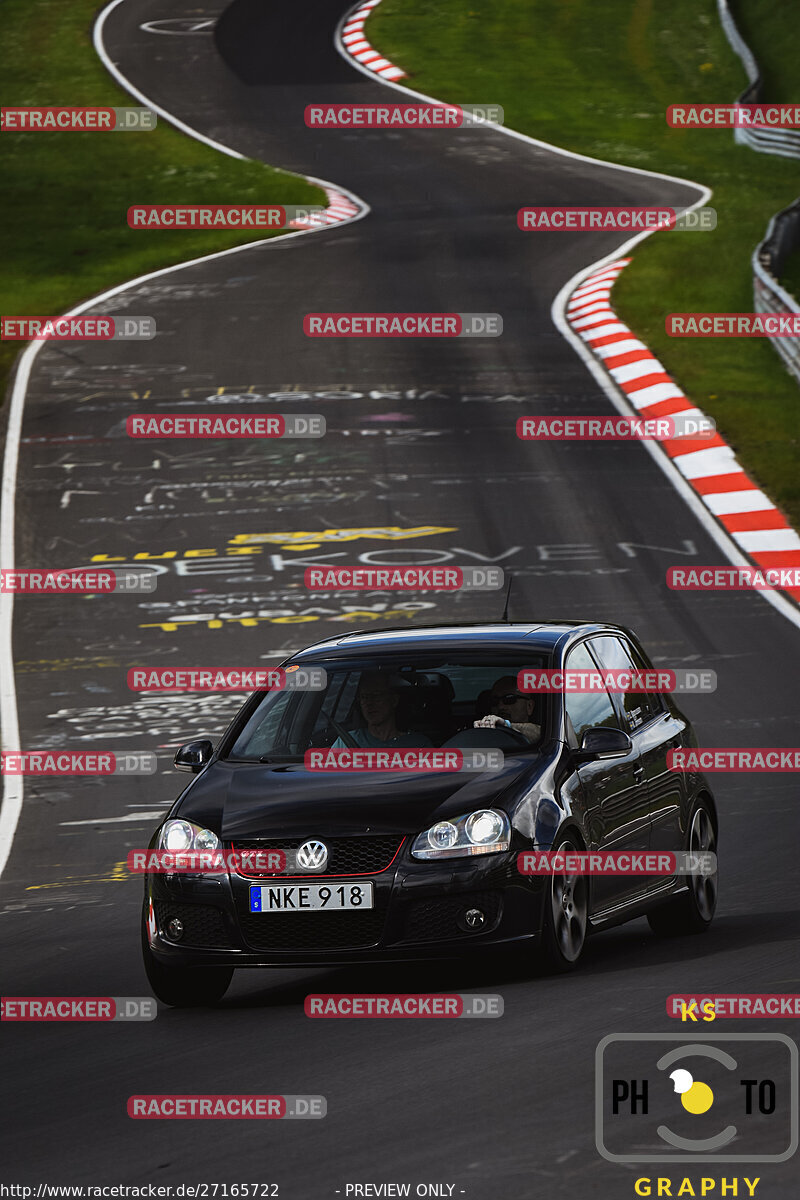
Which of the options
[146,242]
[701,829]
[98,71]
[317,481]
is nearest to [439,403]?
[317,481]

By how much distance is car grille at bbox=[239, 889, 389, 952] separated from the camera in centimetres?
847

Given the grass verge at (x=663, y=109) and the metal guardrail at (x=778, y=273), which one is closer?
the grass verge at (x=663, y=109)

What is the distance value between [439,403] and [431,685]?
16.5 m

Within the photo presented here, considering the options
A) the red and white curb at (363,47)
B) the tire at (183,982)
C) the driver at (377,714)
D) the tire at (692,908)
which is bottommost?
the red and white curb at (363,47)

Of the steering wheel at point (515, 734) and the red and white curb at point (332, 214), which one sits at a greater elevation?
the steering wheel at point (515, 734)

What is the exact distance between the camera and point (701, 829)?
1052 cm

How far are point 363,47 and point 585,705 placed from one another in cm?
4628

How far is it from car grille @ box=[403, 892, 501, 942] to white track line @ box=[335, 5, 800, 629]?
9545 millimetres

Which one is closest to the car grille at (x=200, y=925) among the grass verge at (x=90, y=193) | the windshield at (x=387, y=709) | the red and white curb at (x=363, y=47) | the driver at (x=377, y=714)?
the windshield at (x=387, y=709)

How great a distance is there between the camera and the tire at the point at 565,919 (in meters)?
8.60

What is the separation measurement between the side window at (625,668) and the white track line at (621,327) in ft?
24.0

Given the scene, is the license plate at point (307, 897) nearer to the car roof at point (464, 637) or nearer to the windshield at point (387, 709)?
the windshield at point (387, 709)

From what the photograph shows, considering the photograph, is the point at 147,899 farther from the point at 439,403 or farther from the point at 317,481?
the point at 439,403

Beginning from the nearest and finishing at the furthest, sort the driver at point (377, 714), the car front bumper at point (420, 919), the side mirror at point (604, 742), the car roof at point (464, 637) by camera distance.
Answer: the car front bumper at point (420, 919) < the side mirror at point (604, 742) < the driver at point (377, 714) < the car roof at point (464, 637)
